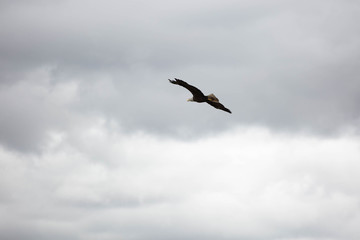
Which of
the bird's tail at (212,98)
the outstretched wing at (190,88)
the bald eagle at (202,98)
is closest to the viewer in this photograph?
the outstretched wing at (190,88)

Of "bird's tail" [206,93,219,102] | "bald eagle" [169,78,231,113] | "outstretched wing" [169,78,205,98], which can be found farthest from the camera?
"bird's tail" [206,93,219,102]

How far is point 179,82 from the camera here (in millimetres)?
98188

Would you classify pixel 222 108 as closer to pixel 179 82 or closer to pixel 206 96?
pixel 206 96

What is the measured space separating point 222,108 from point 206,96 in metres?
3.21

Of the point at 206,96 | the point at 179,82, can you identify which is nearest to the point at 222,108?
the point at 206,96

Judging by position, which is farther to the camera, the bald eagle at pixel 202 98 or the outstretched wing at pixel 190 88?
the bald eagle at pixel 202 98

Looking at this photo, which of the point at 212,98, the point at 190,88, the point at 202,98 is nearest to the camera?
the point at 190,88

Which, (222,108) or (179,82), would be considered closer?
(179,82)

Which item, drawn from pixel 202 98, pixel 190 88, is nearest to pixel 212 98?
pixel 202 98

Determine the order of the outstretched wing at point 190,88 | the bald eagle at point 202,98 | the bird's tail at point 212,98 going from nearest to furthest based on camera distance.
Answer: the outstretched wing at point 190,88, the bald eagle at point 202,98, the bird's tail at point 212,98

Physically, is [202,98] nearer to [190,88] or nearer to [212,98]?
[212,98]

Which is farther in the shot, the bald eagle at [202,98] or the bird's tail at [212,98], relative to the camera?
the bird's tail at [212,98]

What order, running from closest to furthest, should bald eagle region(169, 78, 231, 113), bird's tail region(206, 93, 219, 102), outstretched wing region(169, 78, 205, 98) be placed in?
outstretched wing region(169, 78, 205, 98) → bald eagle region(169, 78, 231, 113) → bird's tail region(206, 93, 219, 102)

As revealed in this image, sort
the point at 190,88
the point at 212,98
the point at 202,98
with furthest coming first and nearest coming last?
the point at 202,98 → the point at 212,98 → the point at 190,88
